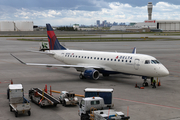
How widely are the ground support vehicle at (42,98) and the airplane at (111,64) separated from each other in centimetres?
780

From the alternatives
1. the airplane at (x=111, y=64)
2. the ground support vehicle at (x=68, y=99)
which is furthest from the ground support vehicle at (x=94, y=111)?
the airplane at (x=111, y=64)

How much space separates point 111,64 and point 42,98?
14.0 m

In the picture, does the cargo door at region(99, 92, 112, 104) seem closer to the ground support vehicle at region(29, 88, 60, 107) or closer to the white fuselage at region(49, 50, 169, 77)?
the ground support vehicle at region(29, 88, 60, 107)

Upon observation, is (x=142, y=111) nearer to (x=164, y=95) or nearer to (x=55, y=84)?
(x=164, y=95)

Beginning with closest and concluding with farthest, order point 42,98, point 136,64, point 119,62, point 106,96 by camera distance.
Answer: point 106,96, point 42,98, point 136,64, point 119,62

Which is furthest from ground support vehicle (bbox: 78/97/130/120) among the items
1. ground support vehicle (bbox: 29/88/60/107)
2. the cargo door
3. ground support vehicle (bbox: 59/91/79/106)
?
ground support vehicle (bbox: 29/88/60/107)

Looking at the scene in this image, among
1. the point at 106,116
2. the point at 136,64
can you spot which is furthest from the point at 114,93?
the point at 106,116

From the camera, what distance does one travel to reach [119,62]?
3341 cm

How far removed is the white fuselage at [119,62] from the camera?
99.7 feet

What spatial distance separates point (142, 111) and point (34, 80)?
18204 millimetres

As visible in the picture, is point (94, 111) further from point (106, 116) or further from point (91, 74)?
point (91, 74)

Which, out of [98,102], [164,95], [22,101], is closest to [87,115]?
[98,102]

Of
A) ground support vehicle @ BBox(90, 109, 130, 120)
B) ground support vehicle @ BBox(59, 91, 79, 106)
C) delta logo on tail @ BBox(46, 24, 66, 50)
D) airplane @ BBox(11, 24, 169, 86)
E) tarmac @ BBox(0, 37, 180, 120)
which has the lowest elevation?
tarmac @ BBox(0, 37, 180, 120)

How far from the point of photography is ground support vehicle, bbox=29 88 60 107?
22.3m
